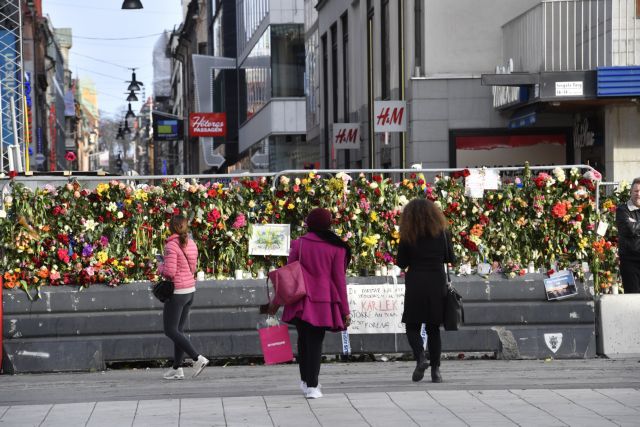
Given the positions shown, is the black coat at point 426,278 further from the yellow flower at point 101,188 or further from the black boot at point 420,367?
the yellow flower at point 101,188

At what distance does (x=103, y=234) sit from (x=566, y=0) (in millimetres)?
12537

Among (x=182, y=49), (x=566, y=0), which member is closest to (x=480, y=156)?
(x=566, y=0)

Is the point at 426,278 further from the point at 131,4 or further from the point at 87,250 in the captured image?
the point at 131,4

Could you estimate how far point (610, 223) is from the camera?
1378cm

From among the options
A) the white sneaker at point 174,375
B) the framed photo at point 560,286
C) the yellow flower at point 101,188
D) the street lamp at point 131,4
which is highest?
the street lamp at point 131,4

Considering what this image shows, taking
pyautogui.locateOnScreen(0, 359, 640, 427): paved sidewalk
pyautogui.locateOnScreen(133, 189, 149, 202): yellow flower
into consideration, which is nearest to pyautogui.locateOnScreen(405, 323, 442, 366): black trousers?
pyautogui.locateOnScreen(0, 359, 640, 427): paved sidewalk

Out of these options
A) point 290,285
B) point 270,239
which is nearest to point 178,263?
point 270,239

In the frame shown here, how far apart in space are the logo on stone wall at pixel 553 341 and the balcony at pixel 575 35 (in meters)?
9.36

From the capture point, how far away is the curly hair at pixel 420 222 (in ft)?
36.0

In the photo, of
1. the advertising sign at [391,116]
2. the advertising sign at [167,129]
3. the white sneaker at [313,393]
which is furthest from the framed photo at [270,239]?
the advertising sign at [167,129]

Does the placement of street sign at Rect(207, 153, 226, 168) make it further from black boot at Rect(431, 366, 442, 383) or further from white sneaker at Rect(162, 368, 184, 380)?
black boot at Rect(431, 366, 442, 383)

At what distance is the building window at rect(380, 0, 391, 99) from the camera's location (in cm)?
3080

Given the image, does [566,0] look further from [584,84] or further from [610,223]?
[610,223]

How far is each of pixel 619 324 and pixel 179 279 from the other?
4643mm
